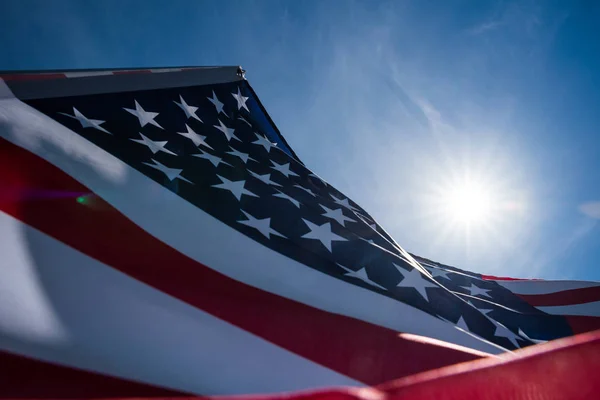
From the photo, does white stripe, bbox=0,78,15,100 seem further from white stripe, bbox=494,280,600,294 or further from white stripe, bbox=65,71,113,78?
white stripe, bbox=494,280,600,294

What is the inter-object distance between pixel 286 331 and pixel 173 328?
524 millimetres

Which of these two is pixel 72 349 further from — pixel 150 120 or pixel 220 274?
pixel 150 120

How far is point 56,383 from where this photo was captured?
3.29 feet

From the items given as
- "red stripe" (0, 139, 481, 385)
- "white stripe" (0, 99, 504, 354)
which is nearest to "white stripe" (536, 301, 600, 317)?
"white stripe" (0, 99, 504, 354)

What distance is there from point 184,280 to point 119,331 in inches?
18.1

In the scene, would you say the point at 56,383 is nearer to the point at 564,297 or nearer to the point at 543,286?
the point at 564,297

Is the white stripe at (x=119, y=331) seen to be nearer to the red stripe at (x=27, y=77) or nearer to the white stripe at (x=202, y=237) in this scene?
the white stripe at (x=202, y=237)

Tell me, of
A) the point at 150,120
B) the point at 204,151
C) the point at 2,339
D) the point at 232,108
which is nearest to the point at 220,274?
the point at 2,339

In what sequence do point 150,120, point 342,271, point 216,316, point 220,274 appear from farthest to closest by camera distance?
point 150,120
point 342,271
point 220,274
point 216,316

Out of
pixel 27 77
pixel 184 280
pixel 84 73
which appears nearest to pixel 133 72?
pixel 84 73

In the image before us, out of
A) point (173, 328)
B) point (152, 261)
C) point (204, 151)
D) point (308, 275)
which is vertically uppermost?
point (204, 151)

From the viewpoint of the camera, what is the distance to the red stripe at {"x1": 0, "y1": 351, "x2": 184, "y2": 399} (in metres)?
0.95

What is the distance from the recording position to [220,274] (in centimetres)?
187

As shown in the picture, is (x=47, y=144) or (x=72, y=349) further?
(x=47, y=144)
